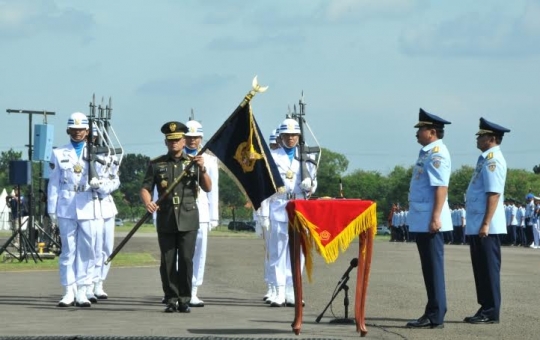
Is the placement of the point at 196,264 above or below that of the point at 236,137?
below

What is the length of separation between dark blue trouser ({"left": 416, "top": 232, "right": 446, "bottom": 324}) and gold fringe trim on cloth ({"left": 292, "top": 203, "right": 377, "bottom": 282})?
1154mm

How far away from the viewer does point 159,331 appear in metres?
12.4

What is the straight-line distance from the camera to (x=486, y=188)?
13531mm

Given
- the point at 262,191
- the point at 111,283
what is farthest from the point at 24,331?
the point at 111,283

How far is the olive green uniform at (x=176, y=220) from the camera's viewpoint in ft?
49.3

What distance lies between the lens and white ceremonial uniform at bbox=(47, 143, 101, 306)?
1620 centimetres

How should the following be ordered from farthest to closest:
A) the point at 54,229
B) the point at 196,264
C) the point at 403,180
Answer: the point at 403,180 < the point at 54,229 < the point at 196,264

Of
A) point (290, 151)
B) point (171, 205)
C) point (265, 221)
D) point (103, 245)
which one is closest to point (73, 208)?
point (103, 245)

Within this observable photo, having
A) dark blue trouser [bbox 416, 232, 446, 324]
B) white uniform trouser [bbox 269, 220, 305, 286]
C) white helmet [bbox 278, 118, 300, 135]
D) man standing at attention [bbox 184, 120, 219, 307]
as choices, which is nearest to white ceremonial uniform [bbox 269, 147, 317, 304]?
white uniform trouser [bbox 269, 220, 305, 286]

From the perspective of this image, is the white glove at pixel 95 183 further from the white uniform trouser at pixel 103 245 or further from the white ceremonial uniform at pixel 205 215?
the white ceremonial uniform at pixel 205 215

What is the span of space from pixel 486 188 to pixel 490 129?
640mm

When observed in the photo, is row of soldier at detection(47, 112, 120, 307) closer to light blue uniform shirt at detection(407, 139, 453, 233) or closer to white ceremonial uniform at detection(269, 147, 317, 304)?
white ceremonial uniform at detection(269, 147, 317, 304)

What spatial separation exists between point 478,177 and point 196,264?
13.4 ft

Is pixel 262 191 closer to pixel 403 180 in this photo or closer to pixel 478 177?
pixel 478 177
